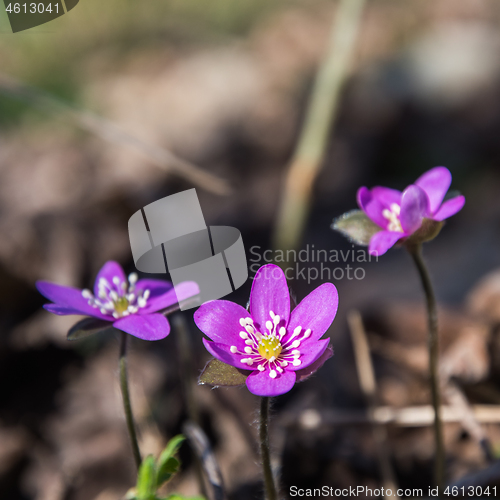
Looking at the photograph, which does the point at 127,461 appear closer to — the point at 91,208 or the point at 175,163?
the point at 175,163

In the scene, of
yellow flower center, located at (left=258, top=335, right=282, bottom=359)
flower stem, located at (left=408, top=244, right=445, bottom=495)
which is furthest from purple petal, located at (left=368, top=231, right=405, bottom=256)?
yellow flower center, located at (left=258, top=335, right=282, bottom=359)

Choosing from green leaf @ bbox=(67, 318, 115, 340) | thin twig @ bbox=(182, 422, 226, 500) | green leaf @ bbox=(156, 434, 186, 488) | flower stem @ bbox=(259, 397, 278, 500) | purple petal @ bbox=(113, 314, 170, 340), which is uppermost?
purple petal @ bbox=(113, 314, 170, 340)

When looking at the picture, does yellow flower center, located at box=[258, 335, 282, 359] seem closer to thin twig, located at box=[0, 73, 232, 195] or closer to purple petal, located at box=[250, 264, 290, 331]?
purple petal, located at box=[250, 264, 290, 331]

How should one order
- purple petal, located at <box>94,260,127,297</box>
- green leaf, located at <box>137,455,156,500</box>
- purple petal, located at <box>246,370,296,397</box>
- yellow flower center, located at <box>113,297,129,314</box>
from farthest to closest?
purple petal, located at <box>94,260,127,297</box> → yellow flower center, located at <box>113,297,129,314</box> → green leaf, located at <box>137,455,156,500</box> → purple petal, located at <box>246,370,296,397</box>

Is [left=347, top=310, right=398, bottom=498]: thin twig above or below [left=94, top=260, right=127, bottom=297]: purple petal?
below

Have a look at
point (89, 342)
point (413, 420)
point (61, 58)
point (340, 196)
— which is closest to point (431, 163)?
point (340, 196)

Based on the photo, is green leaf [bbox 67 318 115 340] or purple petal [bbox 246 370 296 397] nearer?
purple petal [bbox 246 370 296 397]

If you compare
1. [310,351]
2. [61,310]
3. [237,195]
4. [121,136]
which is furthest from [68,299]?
[237,195]

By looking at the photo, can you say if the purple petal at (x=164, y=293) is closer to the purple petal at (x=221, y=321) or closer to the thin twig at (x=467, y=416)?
the purple petal at (x=221, y=321)
